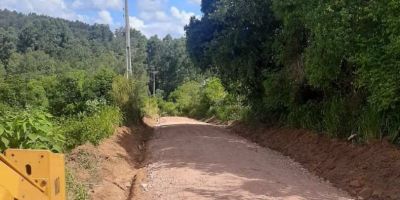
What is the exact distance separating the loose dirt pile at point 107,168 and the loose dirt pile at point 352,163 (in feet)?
14.6

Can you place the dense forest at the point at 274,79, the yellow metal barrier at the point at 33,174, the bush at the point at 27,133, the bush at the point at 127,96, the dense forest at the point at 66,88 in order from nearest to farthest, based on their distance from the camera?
the yellow metal barrier at the point at 33,174, the bush at the point at 27,133, the dense forest at the point at 66,88, the dense forest at the point at 274,79, the bush at the point at 127,96

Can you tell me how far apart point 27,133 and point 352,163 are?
7.38 m

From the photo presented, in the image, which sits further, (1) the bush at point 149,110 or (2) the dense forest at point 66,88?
(1) the bush at point 149,110

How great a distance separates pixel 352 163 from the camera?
Answer: 452 inches

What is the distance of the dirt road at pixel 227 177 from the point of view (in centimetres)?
928

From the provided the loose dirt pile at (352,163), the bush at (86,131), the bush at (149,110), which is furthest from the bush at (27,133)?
the bush at (149,110)

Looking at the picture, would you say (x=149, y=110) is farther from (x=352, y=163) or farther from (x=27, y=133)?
(x=27, y=133)

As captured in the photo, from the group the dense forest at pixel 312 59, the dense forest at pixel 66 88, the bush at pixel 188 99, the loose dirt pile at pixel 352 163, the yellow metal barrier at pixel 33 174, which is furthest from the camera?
the bush at pixel 188 99

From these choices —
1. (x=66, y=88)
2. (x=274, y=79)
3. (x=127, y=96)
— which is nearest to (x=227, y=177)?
(x=274, y=79)

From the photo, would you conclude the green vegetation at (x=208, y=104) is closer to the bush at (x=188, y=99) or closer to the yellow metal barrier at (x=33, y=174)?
the bush at (x=188, y=99)

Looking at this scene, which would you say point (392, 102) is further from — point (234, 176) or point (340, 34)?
point (234, 176)

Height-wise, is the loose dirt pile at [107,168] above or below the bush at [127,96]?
below

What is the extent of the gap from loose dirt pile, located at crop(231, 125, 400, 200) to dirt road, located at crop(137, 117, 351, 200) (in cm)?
39

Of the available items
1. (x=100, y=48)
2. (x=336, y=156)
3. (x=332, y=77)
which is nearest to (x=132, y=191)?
(x=336, y=156)
